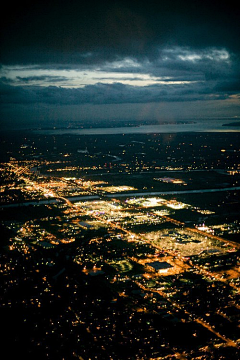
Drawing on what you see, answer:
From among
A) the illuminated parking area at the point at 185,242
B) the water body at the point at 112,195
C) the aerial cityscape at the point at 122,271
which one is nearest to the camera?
the aerial cityscape at the point at 122,271

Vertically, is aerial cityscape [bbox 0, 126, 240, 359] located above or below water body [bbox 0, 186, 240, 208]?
below

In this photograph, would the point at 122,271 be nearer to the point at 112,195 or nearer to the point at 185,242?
the point at 185,242

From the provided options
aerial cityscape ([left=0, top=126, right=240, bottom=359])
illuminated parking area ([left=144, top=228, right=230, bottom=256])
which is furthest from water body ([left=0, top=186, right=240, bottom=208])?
illuminated parking area ([left=144, top=228, right=230, bottom=256])

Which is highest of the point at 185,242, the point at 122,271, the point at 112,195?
the point at 112,195

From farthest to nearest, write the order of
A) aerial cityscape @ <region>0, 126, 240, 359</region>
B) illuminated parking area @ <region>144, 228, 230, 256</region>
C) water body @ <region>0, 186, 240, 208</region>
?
water body @ <region>0, 186, 240, 208</region>
illuminated parking area @ <region>144, 228, 230, 256</region>
aerial cityscape @ <region>0, 126, 240, 359</region>

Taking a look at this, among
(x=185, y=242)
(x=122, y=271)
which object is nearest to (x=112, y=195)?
(x=185, y=242)

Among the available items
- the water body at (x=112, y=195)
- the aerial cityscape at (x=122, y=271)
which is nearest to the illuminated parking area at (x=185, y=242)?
the aerial cityscape at (x=122, y=271)

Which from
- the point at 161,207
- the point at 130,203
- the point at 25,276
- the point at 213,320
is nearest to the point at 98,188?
the point at 130,203

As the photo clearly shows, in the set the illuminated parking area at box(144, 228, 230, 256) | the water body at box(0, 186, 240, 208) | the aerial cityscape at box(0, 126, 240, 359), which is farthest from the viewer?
the water body at box(0, 186, 240, 208)

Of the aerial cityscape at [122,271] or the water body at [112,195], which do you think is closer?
the aerial cityscape at [122,271]

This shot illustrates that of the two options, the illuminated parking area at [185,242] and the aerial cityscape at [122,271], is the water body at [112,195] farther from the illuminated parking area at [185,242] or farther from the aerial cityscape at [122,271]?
the illuminated parking area at [185,242]

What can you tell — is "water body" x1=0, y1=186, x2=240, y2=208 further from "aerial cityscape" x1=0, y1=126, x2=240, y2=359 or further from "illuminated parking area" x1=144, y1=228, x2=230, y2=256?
"illuminated parking area" x1=144, y1=228, x2=230, y2=256

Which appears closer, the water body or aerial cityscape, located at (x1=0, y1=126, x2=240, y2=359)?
aerial cityscape, located at (x1=0, y1=126, x2=240, y2=359)
